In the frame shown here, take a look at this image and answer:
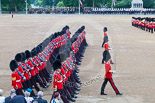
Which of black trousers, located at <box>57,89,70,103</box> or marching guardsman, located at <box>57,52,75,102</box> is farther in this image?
Result: marching guardsman, located at <box>57,52,75,102</box>

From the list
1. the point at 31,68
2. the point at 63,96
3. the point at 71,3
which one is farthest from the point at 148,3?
the point at 63,96

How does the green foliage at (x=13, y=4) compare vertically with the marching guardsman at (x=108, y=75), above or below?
above

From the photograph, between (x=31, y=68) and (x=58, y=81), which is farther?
(x=31, y=68)

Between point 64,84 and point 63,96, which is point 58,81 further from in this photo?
point 64,84

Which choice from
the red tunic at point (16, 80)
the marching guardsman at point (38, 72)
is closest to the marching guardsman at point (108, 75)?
the marching guardsman at point (38, 72)

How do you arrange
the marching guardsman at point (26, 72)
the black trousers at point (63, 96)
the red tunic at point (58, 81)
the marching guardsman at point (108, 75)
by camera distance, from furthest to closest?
the marching guardsman at point (108, 75) → the marching guardsman at point (26, 72) → the black trousers at point (63, 96) → the red tunic at point (58, 81)

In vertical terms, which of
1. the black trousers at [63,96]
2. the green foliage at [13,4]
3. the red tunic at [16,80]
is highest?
the green foliage at [13,4]

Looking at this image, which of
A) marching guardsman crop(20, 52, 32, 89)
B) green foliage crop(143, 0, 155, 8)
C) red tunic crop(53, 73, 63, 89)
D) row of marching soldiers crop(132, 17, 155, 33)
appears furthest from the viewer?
green foliage crop(143, 0, 155, 8)

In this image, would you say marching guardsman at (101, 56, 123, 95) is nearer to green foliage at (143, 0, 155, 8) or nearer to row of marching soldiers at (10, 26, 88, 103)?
row of marching soldiers at (10, 26, 88, 103)

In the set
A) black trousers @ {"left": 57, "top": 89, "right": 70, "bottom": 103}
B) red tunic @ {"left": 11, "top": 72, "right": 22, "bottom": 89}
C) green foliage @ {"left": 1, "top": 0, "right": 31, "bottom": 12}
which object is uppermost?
green foliage @ {"left": 1, "top": 0, "right": 31, "bottom": 12}

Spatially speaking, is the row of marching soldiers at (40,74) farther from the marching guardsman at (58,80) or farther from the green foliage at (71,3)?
the green foliage at (71,3)

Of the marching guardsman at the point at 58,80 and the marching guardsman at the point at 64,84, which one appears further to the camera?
the marching guardsman at the point at 64,84

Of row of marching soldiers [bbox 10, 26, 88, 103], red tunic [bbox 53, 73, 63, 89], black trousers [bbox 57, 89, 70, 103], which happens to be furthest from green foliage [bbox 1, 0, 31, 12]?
red tunic [bbox 53, 73, 63, 89]

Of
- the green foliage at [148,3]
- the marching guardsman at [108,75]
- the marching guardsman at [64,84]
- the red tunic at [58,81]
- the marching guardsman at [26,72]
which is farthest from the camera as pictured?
the green foliage at [148,3]
